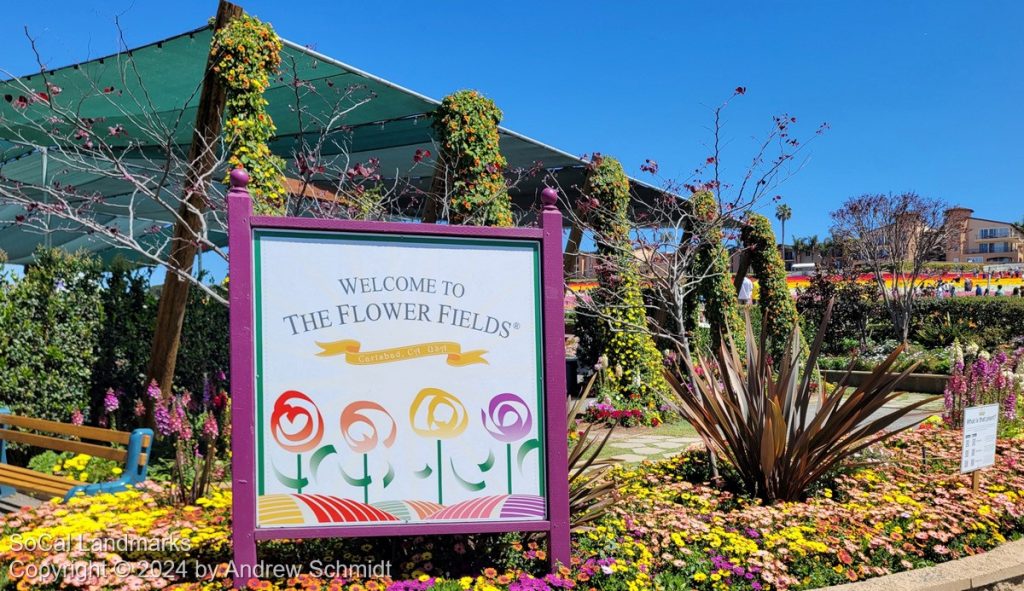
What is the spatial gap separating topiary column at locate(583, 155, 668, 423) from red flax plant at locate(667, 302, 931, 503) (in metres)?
4.34

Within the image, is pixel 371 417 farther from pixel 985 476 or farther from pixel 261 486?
pixel 985 476

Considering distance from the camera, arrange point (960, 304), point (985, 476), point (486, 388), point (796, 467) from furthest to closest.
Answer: point (960, 304) < point (985, 476) < point (796, 467) < point (486, 388)

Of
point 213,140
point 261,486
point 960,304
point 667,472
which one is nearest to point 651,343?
point 667,472

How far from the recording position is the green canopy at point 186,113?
6.71 metres

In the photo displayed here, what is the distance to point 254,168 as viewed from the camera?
605 cm

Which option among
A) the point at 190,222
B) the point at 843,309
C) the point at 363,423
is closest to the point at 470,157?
the point at 190,222

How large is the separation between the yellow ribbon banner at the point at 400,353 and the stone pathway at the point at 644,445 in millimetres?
3591

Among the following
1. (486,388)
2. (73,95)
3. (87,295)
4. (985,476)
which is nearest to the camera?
(486,388)

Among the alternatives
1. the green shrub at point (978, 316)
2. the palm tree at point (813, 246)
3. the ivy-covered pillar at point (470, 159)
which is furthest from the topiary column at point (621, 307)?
the palm tree at point (813, 246)

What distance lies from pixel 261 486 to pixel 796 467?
10.2 ft

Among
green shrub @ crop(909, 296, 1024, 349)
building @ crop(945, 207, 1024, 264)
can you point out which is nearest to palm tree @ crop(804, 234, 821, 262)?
building @ crop(945, 207, 1024, 264)

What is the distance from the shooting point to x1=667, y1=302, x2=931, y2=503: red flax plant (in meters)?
4.32

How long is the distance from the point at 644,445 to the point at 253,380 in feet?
17.3

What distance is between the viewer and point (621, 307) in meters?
9.11
